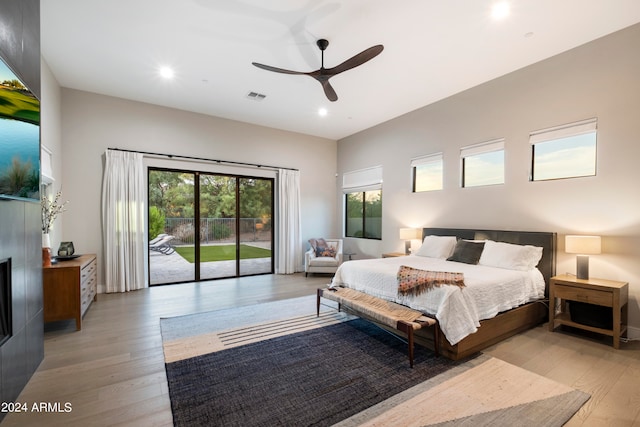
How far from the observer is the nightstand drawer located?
2842 mm

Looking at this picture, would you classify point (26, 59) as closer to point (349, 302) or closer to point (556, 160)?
point (349, 302)

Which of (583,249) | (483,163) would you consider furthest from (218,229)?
(583,249)

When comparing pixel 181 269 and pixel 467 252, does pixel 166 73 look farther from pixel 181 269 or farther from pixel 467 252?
pixel 467 252

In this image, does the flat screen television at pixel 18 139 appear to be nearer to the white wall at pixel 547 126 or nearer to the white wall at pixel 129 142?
the white wall at pixel 129 142

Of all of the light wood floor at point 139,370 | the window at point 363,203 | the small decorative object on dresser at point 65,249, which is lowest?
the light wood floor at point 139,370

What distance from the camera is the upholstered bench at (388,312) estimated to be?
250cm

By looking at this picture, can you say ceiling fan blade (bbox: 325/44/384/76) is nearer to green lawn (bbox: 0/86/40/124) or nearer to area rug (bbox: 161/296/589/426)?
green lawn (bbox: 0/86/40/124)

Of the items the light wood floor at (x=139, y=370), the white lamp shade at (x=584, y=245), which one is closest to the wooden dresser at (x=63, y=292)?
the light wood floor at (x=139, y=370)

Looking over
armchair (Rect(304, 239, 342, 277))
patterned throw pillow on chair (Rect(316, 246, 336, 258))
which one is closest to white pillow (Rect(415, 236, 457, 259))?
armchair (Rect(304, 239, 342, 277))

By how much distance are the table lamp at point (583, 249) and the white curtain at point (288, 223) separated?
4910 mm

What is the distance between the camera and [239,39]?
333cm

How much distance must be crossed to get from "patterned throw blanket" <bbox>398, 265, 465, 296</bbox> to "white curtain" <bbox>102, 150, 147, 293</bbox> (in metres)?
4.55

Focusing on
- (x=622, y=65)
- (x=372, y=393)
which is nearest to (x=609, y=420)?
(x=372, y=393)

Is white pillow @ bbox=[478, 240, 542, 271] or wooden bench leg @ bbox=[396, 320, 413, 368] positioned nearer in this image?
wooden bench leg @ bbox=[396, 320, 413, 368]
